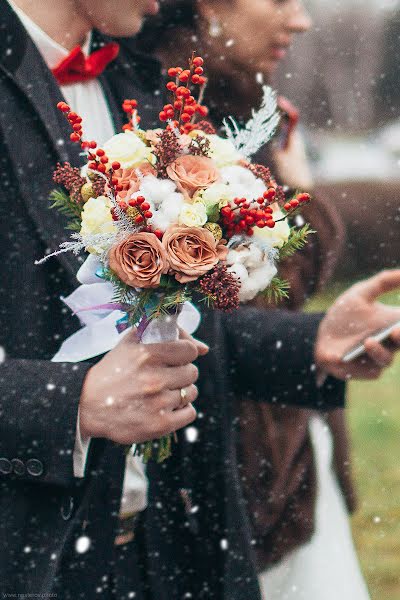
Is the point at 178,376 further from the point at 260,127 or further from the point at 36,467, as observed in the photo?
the point at 260,127

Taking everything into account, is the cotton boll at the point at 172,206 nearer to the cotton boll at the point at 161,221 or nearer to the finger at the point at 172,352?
the cotton boll at the point at 161,221

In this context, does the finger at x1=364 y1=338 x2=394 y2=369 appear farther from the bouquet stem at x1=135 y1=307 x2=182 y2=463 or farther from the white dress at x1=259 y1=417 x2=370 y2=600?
the white dress at x1=259 y1=417 x2=370 y2=600

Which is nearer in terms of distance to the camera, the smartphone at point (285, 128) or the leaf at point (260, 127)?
the leaf at point (260, 127)

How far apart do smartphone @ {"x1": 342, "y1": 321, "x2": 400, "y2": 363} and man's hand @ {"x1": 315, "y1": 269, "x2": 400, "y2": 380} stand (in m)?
0.02

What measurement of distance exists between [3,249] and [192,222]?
698 mm

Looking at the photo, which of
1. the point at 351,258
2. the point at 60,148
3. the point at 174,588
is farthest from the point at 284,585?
the point at 351,258

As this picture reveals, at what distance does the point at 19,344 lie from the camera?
2.89 meters

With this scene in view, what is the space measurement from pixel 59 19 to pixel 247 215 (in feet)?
3.55

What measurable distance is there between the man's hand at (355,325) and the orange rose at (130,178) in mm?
979

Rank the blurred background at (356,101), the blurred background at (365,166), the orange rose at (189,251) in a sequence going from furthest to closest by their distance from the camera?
the blurred background at (356,101) → the blurred background at (365,166) → the orange rose at (189,251)

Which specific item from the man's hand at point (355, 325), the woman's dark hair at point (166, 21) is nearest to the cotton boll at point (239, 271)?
the man's hand at point (355, 325)

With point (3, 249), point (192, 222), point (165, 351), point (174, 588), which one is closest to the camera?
point (192, 222)

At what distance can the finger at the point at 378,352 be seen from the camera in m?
3.08

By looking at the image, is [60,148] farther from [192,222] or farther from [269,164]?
[269,164]
